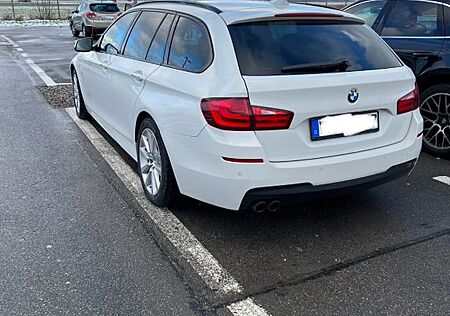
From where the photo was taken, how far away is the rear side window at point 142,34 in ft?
13.7

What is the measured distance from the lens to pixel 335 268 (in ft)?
9.93

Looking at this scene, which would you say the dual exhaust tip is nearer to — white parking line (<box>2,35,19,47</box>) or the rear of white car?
the rear of white car

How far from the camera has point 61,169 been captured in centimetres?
473

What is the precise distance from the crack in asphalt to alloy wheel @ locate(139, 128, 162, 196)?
4.50 ft

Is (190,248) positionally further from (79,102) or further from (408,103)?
(79,102)

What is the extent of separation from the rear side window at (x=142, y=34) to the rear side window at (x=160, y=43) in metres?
0.10

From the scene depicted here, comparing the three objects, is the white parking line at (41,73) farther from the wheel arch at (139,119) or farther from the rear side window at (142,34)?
the wheel arch at (139,119)

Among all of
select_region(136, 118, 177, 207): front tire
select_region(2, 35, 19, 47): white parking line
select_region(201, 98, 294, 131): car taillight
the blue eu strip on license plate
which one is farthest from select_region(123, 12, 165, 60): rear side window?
select_region(2, 35, 19, 47): white parking line

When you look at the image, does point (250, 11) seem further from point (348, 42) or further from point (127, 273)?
point (127, 273)

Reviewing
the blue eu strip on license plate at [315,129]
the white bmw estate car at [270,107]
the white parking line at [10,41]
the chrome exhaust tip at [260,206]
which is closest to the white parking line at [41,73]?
the white parking line at [10,41]

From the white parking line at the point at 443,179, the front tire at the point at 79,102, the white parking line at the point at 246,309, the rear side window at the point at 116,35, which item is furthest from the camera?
the front tire at the point at 79,102

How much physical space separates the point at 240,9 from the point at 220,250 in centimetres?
178

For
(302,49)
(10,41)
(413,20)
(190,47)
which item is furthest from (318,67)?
(10,41)

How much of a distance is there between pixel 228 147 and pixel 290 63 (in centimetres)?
73
